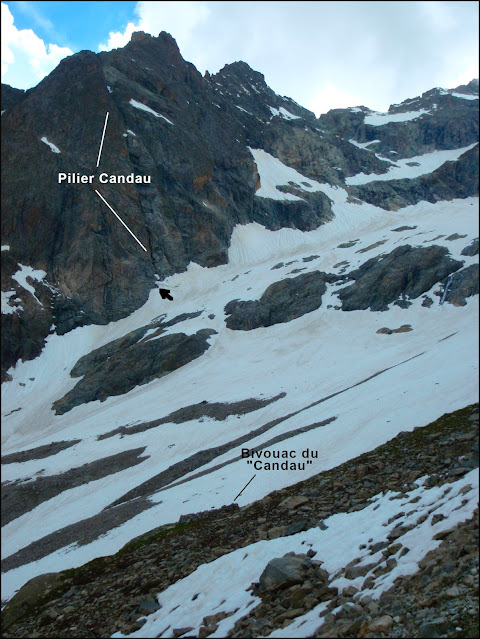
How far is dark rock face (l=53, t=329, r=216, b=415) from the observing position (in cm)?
6762

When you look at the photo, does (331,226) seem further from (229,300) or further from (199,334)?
(199,334)

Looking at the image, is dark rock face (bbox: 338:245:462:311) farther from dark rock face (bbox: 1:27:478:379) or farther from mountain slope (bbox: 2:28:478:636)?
dark rock face (bbox: 1:27:478:379)

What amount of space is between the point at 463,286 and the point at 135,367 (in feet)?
145

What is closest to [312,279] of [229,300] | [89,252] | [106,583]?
[229,300]

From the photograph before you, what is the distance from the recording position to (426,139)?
19112 centimetres

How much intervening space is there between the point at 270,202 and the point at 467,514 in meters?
128

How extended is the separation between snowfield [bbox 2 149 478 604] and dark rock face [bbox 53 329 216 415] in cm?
176

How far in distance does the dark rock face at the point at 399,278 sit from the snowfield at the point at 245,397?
1.94 meters

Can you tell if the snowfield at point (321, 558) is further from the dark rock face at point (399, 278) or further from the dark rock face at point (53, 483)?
the dark rock face at point (399, 278)

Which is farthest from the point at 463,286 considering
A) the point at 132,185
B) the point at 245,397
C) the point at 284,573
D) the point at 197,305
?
the point at 132,185

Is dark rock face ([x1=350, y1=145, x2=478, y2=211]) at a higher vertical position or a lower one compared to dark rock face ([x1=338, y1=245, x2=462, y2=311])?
Answer: higher

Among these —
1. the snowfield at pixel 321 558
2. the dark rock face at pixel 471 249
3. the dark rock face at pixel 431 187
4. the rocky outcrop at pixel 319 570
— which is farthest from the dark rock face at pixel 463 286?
the dark rock face at pixel 431 187

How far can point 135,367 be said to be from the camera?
69.4 metres

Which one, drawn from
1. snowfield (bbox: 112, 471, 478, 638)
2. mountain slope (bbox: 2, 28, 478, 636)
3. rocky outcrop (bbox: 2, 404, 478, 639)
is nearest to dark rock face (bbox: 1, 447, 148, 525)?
mountain slope (bbox: 2, 28, 478, 636)
